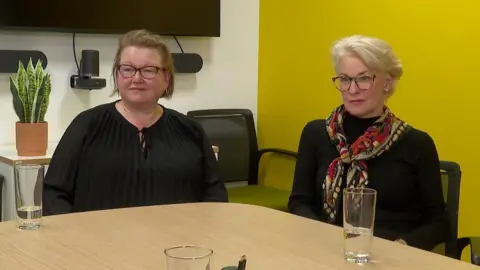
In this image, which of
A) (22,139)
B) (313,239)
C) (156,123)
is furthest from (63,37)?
(313,239)

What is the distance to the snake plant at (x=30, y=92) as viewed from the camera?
128 inches

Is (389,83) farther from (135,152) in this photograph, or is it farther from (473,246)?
(135,152)

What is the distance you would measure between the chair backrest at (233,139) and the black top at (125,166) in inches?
57.3

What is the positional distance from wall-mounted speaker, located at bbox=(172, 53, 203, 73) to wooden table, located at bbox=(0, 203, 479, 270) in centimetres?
212

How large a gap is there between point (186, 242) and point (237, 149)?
2506 millimetres

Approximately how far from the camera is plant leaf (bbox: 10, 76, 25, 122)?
326 cm

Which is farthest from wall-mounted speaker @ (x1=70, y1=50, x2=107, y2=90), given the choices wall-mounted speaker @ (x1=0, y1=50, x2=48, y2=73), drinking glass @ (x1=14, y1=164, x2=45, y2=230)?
drinking glass @ (x1=14, y1=164, x2=45, y2=230)

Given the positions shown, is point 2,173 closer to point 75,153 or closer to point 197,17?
point 75,153

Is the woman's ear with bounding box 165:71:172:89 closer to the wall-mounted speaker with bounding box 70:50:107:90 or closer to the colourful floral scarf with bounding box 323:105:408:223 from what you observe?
the colourful floral scarf with bounding box 323:105:408:223

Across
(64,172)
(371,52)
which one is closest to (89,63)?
A: (64,172)

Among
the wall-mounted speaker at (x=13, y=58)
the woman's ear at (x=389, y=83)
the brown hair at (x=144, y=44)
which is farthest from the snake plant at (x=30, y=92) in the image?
the woman's ear at (x=389, y=83)

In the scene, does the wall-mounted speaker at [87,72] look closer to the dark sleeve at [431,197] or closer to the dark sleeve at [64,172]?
the dark sleeve at [64,172]

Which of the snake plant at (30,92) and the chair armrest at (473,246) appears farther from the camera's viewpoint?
the snake plant at (30,92)

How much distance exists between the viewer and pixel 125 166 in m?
2.50
